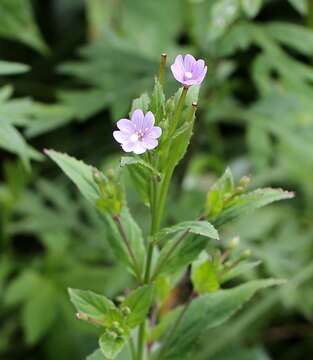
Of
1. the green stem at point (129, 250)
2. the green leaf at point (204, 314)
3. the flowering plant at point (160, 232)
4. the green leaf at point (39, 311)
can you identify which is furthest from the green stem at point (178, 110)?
the green leaf at point (39, 311)

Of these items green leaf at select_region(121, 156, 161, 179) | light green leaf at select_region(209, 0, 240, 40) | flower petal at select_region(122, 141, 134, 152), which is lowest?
green leaf at select_region(121, 156, 161, 179)

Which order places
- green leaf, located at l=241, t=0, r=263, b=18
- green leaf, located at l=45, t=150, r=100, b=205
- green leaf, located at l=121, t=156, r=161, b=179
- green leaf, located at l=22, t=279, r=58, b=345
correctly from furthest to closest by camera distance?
1. green leaf, located at l=22, t=279, r=58, b=345
2. green leaf, located at l=241, t=0, r=263, b=18
3. green leaf, located at l=45, t=150, r=100, b=205
4. green leaf, located at l=121, t=156, r=161, b=179

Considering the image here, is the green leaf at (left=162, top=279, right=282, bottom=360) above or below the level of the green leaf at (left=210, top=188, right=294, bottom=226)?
below

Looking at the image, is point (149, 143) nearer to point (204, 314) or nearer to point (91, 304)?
point (91, 304)

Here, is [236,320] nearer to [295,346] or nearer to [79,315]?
[295,346]

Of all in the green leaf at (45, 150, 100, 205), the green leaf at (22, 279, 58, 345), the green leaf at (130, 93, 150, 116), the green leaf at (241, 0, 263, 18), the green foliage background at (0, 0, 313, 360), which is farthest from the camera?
the green leaf at (22, 279, 58, 345)

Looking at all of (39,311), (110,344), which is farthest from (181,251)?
(39,311)

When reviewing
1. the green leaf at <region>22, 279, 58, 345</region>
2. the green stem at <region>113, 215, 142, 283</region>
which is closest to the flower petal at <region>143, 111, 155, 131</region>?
the green stem at <region>113, 215, 142, 283</region>

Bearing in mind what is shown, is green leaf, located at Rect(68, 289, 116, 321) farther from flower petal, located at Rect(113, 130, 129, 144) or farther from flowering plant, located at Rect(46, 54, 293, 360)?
flower petal, located at Rect(113, 130, 129, 144)
